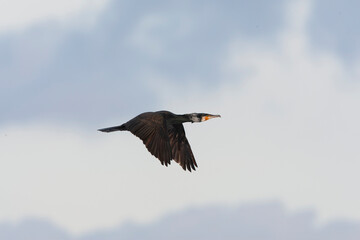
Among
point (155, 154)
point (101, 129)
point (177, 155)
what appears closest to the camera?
point (155, 154)

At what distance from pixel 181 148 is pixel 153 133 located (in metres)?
4.62

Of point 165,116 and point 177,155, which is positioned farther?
point 177,155

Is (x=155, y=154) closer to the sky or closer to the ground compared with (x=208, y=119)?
closer to the ground

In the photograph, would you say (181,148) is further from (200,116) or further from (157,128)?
(157,128)

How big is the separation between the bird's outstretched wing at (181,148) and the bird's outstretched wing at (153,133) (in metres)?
3.69

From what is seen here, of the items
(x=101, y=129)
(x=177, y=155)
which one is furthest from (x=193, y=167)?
(x=101, y=129)

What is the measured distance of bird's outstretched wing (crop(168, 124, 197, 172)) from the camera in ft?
84.2

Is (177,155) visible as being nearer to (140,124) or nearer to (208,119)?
(208,119)

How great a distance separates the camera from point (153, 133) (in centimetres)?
2133

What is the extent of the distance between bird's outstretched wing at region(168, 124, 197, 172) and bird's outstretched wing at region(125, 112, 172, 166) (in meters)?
3.69

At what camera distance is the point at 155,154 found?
821 inches

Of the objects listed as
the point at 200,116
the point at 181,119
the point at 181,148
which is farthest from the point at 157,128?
the point at 181,148

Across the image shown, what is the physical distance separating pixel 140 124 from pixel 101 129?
1987 mm

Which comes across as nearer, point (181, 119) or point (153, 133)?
point (153, 133)
